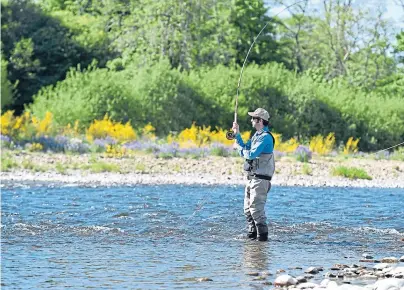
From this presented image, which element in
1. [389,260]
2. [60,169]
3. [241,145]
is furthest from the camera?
[60,169]

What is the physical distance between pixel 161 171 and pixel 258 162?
1041cm

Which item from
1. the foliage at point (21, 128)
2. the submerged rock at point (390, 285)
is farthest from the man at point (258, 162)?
the foliage at point (21, 128)

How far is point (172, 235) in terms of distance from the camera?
39.8 feet

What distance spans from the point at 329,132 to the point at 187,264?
20.5 metres

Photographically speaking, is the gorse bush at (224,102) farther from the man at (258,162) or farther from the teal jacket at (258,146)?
the teal jacket at (258,146)

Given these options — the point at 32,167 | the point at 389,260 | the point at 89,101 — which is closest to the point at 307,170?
the point at 32,167

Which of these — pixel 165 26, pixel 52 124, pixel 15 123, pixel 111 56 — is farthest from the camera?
pixel 111 56

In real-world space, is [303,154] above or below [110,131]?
below

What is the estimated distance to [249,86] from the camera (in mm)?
29906

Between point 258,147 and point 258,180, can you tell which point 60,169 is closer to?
point 258,180

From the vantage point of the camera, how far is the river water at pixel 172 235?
30.0 ft

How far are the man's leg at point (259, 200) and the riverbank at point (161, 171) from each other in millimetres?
8259

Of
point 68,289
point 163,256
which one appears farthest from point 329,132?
point 68,289

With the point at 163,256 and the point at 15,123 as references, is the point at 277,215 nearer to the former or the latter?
the point at 163,256
